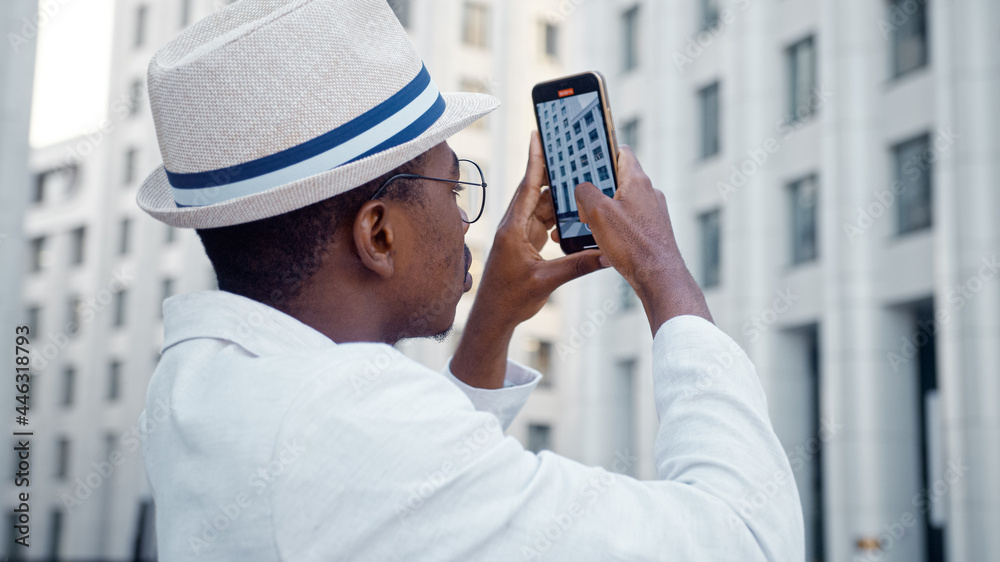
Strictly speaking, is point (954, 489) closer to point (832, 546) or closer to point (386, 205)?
point (832, 546)

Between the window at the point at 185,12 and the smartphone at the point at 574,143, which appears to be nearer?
the smartphone at the point at 574,143

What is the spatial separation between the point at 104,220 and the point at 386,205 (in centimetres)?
4545

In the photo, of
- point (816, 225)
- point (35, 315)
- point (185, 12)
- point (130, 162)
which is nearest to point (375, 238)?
point (816, 225)

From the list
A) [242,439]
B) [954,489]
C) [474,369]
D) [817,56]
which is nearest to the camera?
[242,439]

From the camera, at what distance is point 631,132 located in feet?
90.7

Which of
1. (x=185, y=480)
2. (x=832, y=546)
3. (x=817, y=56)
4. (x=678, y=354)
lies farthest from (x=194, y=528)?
(x=817, y=56)

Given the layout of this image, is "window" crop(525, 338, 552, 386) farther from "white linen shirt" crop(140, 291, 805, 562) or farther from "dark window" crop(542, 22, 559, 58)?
"white linen shirt" crop(140, 291, 805, 562)

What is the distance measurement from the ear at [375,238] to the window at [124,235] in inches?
1722

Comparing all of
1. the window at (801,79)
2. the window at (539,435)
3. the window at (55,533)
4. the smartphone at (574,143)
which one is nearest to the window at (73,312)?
the window at (55,533)

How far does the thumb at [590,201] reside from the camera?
186cm

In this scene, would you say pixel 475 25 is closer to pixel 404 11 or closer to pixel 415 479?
pixel 404 11

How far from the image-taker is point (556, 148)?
2.43 meters

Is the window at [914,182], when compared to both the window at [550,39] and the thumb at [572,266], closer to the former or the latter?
the thumb at [572,266]

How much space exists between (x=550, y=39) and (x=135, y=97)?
56.1ft
